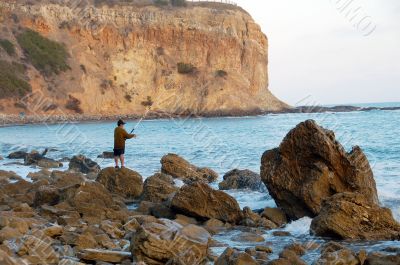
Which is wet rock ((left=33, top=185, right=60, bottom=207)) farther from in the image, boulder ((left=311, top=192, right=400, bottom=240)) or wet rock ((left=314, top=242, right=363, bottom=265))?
wet rock ((left=314, top=242, right=363, bottom=265))

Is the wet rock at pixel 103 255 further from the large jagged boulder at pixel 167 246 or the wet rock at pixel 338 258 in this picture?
the wet rock at pixel 338 258

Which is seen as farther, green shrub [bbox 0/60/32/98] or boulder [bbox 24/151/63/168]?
green shrub [bbox 0/60/32/98]

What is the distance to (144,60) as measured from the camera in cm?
7912

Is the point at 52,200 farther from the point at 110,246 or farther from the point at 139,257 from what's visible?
the point at 139,257

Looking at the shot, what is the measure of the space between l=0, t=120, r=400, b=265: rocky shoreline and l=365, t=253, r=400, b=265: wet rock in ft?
0.05

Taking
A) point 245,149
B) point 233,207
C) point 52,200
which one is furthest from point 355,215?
point 245,149

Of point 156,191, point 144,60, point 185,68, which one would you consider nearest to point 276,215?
point 156,191

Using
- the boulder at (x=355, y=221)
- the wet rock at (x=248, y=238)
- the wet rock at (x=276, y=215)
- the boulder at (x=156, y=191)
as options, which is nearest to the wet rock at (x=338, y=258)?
the boulder at (x=355, y=221)

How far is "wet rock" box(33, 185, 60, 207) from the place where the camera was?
11.3 metres

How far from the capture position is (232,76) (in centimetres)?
8388

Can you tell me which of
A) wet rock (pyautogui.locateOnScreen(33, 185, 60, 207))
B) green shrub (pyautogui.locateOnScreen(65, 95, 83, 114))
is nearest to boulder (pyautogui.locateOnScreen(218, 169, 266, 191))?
wet rock (pyautogui.locateOnScreen(33, 185, 60, 207))

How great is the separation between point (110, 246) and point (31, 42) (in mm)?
69452

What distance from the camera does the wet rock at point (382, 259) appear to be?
22.6ft

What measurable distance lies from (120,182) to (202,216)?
3913mm
